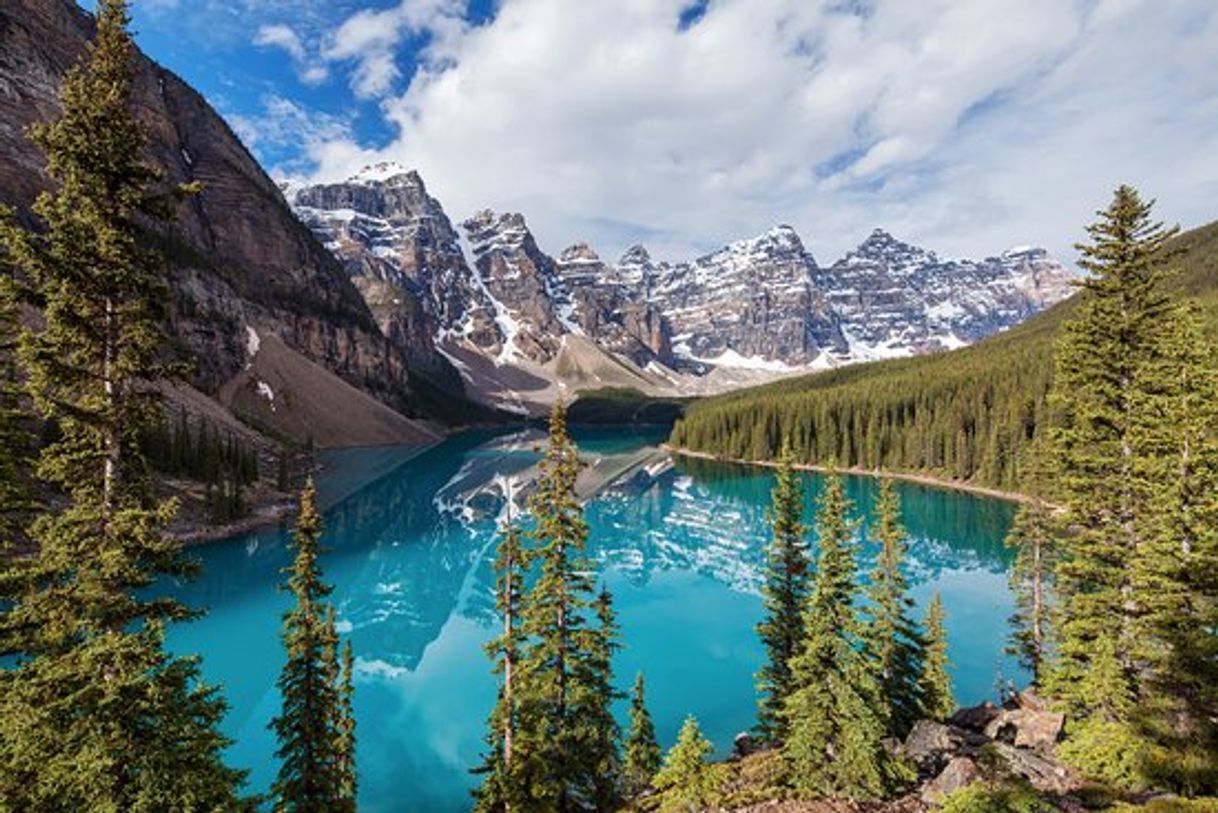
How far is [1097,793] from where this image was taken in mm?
14016

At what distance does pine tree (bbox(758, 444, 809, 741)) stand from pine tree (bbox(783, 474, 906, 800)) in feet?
18.2

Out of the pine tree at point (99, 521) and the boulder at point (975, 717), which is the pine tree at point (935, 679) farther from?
the pine tree at point (99, 521)

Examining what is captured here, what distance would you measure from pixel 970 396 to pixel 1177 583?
115 meters

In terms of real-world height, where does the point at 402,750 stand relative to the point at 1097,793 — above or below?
below

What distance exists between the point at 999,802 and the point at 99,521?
1585cm

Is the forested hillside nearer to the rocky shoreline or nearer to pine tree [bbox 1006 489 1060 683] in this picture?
the rocky shoreline

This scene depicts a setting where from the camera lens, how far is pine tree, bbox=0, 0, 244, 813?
31.6 ft

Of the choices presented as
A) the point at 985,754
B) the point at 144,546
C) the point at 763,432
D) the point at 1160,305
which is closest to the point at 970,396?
the point at 763,432

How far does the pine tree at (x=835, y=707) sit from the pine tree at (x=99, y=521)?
14.4m

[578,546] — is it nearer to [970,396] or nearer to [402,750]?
[402,750]

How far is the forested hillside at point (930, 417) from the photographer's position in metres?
104

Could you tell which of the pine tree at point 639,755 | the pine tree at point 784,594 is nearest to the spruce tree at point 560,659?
the pine tree at point 639,755

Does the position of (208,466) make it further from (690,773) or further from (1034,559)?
(1034,559)

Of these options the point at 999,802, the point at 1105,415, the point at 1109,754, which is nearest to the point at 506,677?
the point at 999,802
